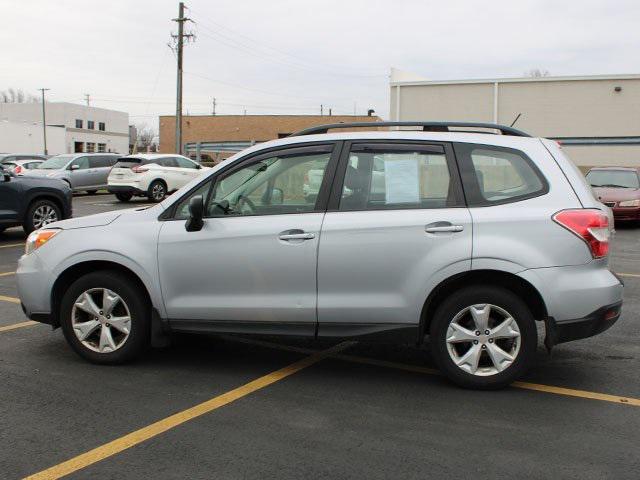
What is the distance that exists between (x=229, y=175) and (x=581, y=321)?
271 centimetres

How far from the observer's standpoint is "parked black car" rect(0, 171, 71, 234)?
1190cm

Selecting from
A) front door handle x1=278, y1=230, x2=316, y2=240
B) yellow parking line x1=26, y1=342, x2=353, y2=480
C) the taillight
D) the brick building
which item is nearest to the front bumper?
the taillight

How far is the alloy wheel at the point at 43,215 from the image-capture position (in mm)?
12384

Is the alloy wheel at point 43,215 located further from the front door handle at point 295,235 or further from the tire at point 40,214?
the front door handle at point 295,235

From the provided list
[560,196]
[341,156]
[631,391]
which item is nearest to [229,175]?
[341,156]

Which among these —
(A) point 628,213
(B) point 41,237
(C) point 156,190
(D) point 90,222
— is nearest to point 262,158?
(D) point 90,222

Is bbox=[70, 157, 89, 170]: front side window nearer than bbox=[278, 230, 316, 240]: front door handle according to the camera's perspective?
No

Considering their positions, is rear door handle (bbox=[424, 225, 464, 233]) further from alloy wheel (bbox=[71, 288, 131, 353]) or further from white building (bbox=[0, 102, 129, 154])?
white building (bbox=[0, 102, 129, 154])

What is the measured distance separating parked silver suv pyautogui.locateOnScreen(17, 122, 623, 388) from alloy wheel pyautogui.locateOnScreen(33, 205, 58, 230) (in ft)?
25.5

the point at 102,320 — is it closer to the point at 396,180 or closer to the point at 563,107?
the point at 396,180

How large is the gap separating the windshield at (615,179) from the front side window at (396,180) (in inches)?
555

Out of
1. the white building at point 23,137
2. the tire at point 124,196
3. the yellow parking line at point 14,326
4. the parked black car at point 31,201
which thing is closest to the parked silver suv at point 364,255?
the yellow parking line at point 14,326

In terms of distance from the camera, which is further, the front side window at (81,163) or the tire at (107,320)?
the front side window at (81,163)

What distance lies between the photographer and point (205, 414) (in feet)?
13.6
